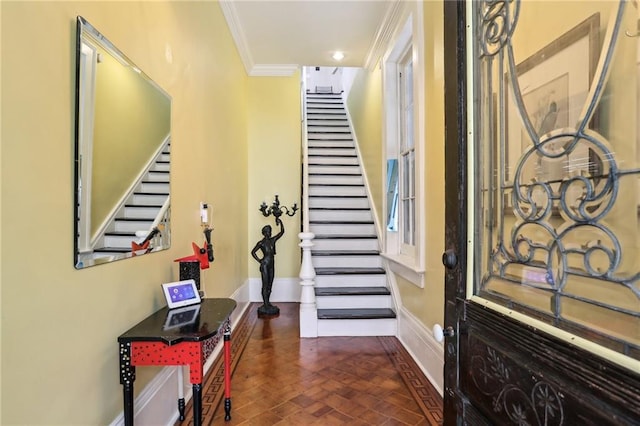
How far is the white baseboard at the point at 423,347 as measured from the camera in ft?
7.73

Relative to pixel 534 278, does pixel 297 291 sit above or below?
below

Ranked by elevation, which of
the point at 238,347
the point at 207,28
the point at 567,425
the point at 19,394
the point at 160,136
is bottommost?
the point at 238,347

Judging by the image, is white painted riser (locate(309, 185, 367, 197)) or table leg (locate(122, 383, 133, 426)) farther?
white painted riser (locate(309, 185, 367, 197))

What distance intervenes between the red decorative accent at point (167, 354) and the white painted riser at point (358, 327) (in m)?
2.14

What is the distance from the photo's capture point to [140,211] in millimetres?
1620

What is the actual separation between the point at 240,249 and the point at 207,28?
2418 millimetres

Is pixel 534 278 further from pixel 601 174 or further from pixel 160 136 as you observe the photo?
pixel 160 136

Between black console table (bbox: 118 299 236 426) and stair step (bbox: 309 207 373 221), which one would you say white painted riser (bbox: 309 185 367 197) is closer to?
stair step (bbox: 309 207 373 221)

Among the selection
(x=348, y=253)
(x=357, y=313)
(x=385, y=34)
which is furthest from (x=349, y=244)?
(x=385, y=34)

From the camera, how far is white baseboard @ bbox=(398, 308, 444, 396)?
2356 millimetres

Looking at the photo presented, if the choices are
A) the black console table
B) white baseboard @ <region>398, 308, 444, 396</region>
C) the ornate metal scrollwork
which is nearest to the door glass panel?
the ornate metal scrollwork

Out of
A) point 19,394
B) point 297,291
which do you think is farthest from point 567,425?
point 297,291

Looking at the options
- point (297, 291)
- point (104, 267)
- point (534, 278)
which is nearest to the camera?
point (534, 278)

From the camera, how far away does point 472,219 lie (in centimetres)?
93
